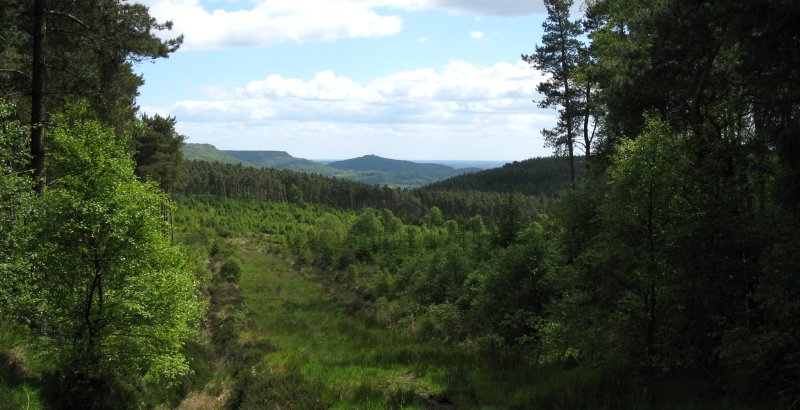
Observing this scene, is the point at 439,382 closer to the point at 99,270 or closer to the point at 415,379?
the point at 415,379

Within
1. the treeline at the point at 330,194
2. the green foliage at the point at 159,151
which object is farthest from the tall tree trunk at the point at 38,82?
the treeline at the point at 330,194

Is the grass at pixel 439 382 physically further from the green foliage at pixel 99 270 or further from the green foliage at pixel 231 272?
the green foliage at pixel 231 272

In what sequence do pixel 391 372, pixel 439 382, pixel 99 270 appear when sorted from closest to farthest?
pixel 99 270
pixel 439 382
pixel 391 372

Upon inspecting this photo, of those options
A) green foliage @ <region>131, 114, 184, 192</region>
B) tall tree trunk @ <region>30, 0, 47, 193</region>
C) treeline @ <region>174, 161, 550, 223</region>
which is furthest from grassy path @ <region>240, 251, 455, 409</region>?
treeline @ <region>174, 161, 550, 223</region>

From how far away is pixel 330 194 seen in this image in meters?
166

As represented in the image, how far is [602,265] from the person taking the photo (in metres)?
10.2

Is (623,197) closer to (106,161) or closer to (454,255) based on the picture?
(106,161)

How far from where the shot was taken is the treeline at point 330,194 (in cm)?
14912

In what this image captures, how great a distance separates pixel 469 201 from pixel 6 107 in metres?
154

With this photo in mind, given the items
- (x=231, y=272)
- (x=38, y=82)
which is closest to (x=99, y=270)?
(x=38, y=82)

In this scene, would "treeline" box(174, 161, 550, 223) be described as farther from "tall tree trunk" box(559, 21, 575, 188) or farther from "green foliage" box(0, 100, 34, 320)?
"green foliage" box(0, 100, 34, 320)

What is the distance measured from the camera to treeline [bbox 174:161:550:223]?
149m

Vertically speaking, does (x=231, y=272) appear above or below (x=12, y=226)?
below

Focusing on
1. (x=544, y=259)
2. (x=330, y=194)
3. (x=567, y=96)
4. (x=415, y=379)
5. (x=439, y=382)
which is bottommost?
(x=415, y=379)
